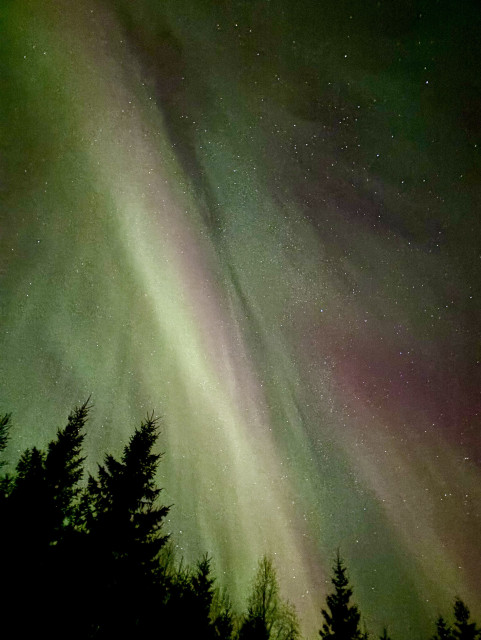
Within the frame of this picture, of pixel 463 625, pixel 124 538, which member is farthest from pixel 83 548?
pixel 463 625

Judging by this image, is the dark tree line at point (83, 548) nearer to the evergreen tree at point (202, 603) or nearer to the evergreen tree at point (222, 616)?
the evergreen tree at point (202, 603)

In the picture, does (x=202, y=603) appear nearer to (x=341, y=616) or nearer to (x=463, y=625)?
(x=341, y=616)

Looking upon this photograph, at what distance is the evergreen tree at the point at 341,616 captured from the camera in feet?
59.3

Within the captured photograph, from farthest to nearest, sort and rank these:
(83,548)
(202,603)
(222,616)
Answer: (222,616) < (202,603) < (83,548)

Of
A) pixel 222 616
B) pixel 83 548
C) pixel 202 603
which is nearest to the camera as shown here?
pixel 83 548

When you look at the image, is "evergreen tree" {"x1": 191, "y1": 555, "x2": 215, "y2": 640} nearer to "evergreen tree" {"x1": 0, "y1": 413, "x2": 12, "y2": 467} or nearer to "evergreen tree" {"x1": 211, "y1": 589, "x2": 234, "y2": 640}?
"evergreen tree" {"x1": 211, "y1": 589, "x2": 234, "y2": 640}

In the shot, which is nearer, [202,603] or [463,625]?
[202,603]

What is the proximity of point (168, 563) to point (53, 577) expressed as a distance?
19011 mm

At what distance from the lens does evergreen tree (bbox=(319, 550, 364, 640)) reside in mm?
18062

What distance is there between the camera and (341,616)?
1880 centimetres

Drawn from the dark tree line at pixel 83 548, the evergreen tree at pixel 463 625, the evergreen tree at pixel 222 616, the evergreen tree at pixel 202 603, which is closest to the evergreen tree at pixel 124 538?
the dark tree line at pixel 83 548

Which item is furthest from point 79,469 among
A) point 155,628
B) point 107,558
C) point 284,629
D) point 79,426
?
point 284,629

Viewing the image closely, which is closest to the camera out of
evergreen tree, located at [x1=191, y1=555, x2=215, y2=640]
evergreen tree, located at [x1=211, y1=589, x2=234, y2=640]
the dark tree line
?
the dark tree line

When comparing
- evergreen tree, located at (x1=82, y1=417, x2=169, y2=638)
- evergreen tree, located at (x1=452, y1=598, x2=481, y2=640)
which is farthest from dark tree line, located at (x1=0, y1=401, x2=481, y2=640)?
evergreen tree, located at (x1=452, y1=598, x2=481, y2=640)
